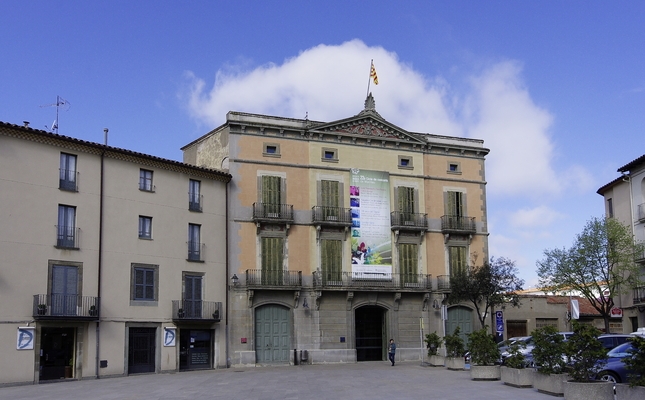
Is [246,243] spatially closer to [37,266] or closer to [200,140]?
[200,140]

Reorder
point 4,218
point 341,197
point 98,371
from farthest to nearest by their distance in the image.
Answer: point 341,197
point 98,371
point 4,218

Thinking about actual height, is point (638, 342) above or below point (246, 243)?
below

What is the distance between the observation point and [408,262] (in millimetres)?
45562

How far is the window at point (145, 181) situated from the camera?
124 feet

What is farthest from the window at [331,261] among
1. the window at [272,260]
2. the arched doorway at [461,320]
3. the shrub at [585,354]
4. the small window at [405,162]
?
the shrub at [585,354]

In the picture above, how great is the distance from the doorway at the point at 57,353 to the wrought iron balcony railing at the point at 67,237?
3871 mm

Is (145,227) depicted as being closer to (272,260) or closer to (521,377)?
(272,260)

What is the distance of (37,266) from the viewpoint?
106 ft

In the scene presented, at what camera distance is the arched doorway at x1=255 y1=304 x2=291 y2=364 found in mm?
41375

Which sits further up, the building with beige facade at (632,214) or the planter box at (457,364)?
the building with beige facade at (632,214)

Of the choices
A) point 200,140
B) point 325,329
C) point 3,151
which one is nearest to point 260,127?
point 200,140

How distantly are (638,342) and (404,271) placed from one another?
28309 mm

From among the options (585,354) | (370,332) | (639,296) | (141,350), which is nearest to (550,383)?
(585,354)

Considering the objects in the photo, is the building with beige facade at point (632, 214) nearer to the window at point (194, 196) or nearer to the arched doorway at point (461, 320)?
the arched doorway at point (461, 320)
